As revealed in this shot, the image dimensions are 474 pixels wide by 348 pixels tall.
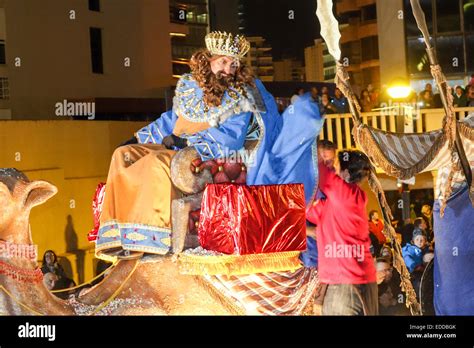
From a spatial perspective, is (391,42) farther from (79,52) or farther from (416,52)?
(79,52)

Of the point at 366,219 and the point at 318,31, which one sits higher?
the point at 318,31

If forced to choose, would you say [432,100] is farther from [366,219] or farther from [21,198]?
[21,198]

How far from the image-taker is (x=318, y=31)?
6.02m

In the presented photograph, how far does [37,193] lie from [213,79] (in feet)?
3.03

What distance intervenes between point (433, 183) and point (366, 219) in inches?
20.8

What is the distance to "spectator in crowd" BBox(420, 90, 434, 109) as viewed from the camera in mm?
5996

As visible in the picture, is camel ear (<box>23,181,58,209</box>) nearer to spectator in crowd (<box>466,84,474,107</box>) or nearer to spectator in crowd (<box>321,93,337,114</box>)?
spectator in crowd (<box>321,93,337,114</box>)

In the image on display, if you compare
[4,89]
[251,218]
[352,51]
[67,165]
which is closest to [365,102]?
[352,51]

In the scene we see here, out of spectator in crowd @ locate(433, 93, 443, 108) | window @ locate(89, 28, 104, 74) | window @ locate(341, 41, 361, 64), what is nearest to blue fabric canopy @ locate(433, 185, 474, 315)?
spectator in crowd @ locate(433, 93, 443, 108)

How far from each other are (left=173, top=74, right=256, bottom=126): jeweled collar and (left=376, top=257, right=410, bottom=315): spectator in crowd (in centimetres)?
91

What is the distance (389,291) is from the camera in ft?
17.7

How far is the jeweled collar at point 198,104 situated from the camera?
5332 millimetres
